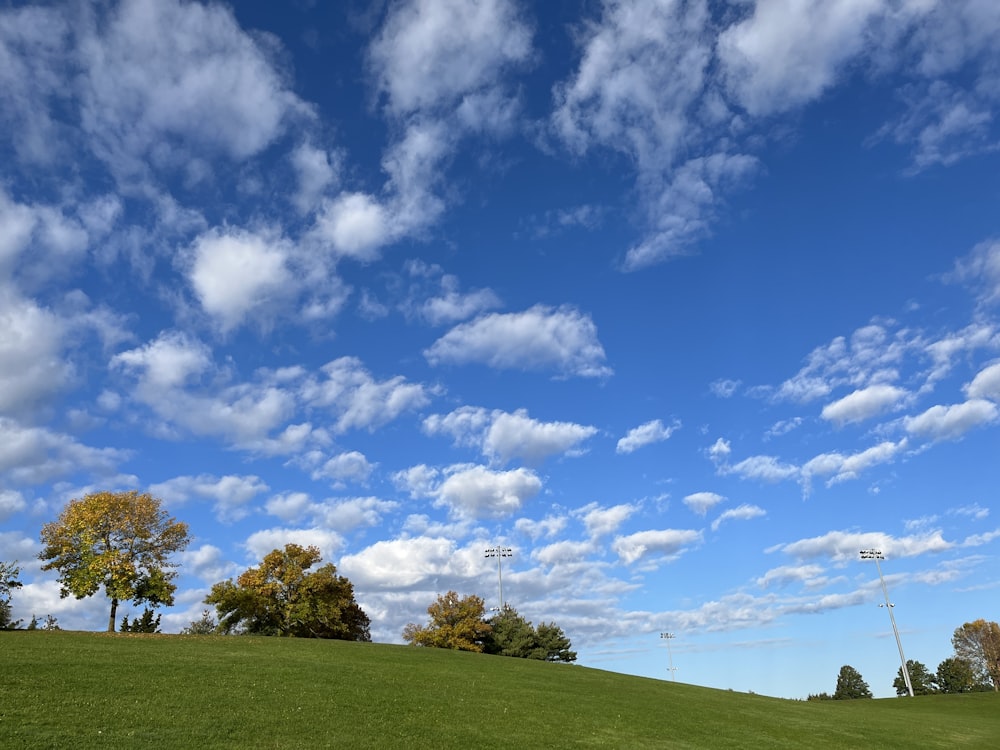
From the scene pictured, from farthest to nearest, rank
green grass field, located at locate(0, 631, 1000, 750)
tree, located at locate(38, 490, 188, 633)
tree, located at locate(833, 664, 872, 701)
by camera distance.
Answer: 1. tree, located at locate(833, 664, 872, 701)
2. tree, located at locate(38, 490, 188, 633)
3. green grass field, located at locate(0, 631, 1000, 750)

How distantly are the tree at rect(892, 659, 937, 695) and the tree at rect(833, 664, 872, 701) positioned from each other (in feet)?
72.6

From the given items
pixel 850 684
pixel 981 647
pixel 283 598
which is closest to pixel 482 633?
pixel 283 598

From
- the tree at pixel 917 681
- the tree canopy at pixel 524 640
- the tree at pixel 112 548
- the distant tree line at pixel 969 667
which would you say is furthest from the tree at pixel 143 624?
the tree at pixel 917 681

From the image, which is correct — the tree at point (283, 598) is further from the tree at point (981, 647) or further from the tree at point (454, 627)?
the tree at point (981, 647)

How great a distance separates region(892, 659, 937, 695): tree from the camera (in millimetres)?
134625

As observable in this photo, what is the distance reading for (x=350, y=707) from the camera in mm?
26656

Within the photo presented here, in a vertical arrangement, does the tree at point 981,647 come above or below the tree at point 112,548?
below

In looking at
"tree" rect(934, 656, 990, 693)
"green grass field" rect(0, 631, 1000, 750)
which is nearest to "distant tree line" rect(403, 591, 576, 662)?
"green grass field" rect(0, 631, 1000, 750)

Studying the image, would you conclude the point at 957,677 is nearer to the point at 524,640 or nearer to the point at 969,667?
the point at 969,667

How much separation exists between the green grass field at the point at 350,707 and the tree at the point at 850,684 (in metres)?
134

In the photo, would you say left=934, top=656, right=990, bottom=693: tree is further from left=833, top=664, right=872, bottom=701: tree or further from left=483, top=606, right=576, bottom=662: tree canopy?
left=483, top=606, right=576, bottom=662: tree canopy

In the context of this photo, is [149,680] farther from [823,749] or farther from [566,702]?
[823,749]

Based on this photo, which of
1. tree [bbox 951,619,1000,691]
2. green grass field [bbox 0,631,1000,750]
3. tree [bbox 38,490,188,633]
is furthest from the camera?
tree [bbox 951,619,1000,691]

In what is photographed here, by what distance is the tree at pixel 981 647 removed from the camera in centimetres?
12162
